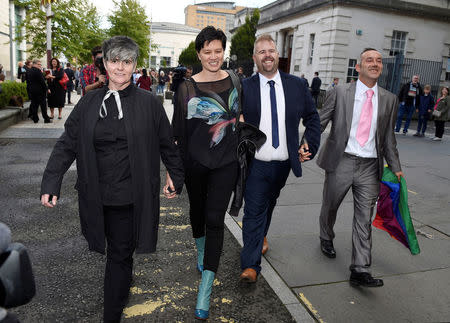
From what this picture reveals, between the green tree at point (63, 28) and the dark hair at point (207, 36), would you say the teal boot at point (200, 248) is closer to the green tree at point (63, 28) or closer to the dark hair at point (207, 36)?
the dark hair at point (207, 36)

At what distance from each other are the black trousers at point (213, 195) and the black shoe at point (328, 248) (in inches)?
57.8

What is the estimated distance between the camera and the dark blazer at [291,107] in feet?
10.7

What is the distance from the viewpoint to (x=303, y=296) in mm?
3213

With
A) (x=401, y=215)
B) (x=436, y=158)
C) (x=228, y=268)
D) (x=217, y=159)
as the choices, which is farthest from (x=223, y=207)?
(x=436, y=158)

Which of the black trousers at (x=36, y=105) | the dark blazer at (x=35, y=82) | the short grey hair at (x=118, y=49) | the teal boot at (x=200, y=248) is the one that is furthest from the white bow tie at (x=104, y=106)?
the black trousers at (x=36, y=105)

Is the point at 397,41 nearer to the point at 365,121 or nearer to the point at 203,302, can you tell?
the point at 365,121

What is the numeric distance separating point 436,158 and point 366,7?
1555 centimetres

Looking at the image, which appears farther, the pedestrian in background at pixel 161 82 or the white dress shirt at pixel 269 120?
the pedestrian in background at pixel 161 82

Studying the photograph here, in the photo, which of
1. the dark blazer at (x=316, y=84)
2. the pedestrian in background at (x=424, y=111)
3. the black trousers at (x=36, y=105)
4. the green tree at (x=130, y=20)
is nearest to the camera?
the black trousers at (x=36, y=105)

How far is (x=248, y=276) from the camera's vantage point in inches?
129

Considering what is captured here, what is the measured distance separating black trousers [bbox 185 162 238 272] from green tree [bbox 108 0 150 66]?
1641 inches

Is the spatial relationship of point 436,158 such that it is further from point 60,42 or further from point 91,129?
point 60,42

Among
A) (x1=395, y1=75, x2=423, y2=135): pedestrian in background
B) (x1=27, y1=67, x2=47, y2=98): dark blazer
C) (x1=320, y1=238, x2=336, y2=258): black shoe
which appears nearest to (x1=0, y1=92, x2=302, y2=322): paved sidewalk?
(x1=320, y1=238, x2=336, y2=258): black shoe

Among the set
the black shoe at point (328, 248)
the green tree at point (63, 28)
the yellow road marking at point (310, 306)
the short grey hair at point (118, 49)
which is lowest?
the yellow road marking at point (310, 306)
